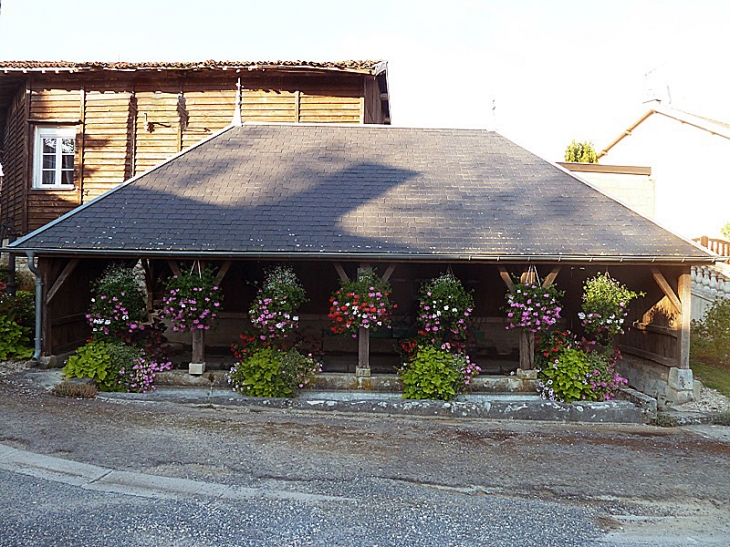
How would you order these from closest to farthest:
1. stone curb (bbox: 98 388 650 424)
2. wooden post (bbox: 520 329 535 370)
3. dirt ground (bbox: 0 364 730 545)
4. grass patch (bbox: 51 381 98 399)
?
1. dirt ground (bbox: 0 364 730 545)
2. grass patch (bbox: 51 381 98 399)
3. stone curb (bbox: 98 388 650 424)
4. wooden post (bbox: 520 329 535 370)

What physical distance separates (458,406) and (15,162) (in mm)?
12702

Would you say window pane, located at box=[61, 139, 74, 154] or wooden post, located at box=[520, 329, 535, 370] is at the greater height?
window pane, located at box=[61, 139, 74, 154]

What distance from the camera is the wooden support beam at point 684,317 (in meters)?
7.70

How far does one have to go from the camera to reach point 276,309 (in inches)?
295

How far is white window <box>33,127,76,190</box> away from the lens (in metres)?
13.4

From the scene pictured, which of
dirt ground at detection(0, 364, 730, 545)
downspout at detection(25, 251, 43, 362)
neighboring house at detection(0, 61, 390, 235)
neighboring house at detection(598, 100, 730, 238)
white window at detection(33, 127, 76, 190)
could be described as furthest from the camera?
neighboring house at detection(598, 100, 730, 238)

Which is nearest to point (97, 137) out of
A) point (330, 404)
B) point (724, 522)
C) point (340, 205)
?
point (340, 205)

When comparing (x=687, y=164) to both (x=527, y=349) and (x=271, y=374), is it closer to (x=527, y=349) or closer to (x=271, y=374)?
(x=527, y=349)

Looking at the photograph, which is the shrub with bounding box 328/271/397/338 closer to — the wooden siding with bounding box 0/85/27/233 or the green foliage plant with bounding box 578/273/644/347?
the green foliage plant with bounding box 578/273/644/347

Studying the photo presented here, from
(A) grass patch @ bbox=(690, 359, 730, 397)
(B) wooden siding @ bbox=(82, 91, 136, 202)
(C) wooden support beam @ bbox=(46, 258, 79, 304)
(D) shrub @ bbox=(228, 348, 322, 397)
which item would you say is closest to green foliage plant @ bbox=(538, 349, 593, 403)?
(A) grass patch @ bbox=(690, 359, 730, 397)

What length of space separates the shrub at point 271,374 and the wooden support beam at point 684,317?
4.95 metres

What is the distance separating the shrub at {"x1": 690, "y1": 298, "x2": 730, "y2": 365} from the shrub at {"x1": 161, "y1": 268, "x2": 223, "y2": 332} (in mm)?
8460

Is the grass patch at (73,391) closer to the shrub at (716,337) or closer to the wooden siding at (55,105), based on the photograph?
the wooden siding at (55,105)

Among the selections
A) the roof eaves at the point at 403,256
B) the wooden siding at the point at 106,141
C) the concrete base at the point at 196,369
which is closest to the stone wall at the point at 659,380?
the roof eaves at the point at 403,256
